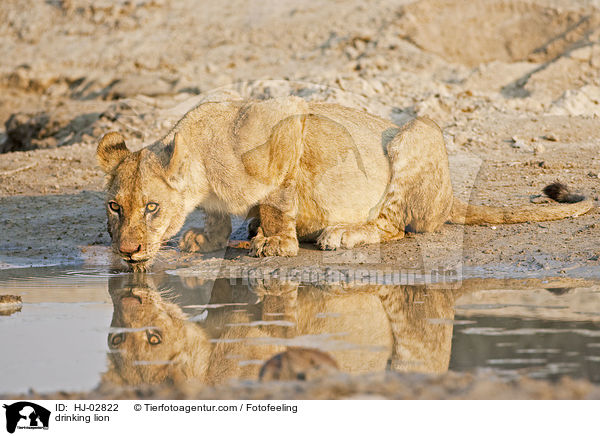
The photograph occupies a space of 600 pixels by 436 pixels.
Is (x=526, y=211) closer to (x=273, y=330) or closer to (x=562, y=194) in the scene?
(x=562, y=194)

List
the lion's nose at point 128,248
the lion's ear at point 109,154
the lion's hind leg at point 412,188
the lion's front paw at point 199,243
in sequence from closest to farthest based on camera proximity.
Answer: the lion's nose at point 128,248 → the lion's ear at point 109,154 → the lion's hind leg at point 412,188 → the lion's front paw at point 199,243

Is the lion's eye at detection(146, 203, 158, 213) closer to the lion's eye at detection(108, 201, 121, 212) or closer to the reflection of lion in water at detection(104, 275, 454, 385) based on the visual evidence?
the lion's eye at detection(108, 201, 121, 212)

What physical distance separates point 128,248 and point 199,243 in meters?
1.36

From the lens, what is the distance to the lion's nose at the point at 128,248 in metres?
5.43

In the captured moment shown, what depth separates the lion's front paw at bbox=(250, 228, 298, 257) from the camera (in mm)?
6191

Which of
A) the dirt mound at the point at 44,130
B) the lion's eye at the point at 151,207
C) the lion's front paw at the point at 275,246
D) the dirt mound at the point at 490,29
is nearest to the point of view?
the lion's eye at the point at 151,207

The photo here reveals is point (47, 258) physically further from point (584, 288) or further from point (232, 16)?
point (232, 16)

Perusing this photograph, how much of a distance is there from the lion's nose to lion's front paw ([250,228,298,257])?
1097mm

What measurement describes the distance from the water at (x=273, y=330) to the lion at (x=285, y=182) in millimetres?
694

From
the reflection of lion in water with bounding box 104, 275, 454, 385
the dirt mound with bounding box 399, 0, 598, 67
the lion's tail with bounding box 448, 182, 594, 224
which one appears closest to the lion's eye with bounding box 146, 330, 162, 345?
the reflection of lion in water with bounding box 104, 275, 454, 385
